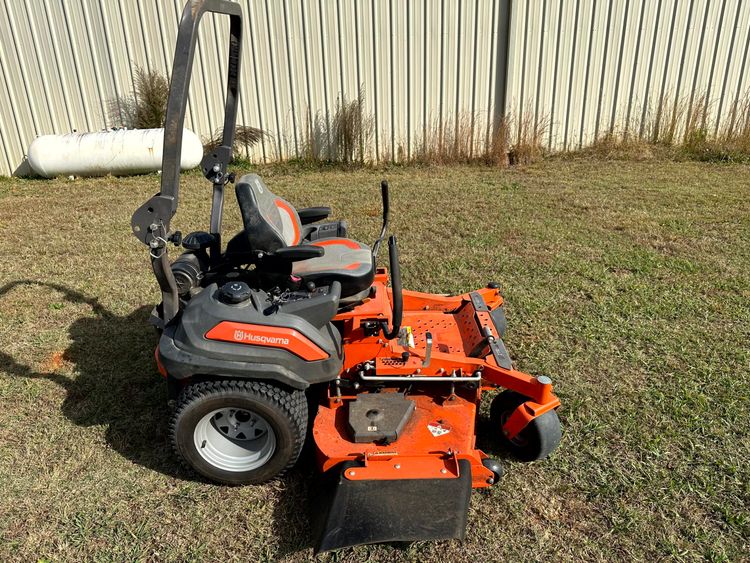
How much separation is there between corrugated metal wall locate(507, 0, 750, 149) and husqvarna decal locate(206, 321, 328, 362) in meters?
7.62

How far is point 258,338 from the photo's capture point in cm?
258

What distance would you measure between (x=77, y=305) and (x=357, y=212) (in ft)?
10.6

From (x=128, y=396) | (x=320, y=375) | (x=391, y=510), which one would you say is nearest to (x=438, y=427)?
(x=391, y=510)

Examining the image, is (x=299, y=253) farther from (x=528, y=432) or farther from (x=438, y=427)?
(x=528, y=432)

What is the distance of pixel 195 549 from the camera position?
2.54 meters

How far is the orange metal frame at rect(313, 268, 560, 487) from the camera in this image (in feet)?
8.54

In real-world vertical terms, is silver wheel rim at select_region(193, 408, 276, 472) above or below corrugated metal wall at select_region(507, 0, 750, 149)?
below

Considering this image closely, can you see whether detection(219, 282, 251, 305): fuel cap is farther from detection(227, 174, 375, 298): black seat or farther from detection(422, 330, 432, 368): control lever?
detection(422, 330, 432, 368): control lever

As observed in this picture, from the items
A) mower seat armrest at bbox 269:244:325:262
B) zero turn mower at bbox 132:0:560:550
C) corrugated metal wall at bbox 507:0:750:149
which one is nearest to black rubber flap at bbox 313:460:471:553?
zero turn mower at bbox 132:0:560:550

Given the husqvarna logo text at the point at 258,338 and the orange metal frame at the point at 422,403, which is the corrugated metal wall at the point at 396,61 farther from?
the husqvarna logo text at the point at 258,338

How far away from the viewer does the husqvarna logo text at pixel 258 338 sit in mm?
2574

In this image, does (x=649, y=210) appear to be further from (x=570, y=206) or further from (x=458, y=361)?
(x=458, y=361)

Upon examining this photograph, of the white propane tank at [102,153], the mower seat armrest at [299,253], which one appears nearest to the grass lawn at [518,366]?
the mower seat armrest at [299,253]

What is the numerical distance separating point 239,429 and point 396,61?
24.2 ft
